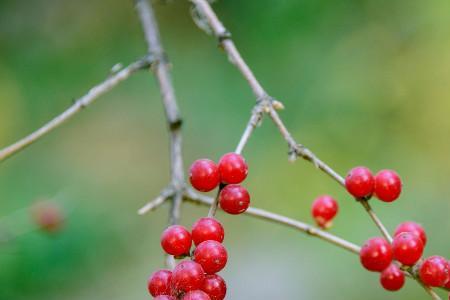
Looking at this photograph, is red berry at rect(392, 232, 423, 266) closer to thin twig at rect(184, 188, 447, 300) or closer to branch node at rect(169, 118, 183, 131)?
thin twig at rect(184, 188, 447, 300)

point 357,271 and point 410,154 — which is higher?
point 410,154

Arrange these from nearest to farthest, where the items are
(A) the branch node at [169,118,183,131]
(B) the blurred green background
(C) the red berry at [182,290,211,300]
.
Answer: (C) the red berry at [182,290,211,300], (A) the branch node at [169,118,183,131], (B) the blurred green background

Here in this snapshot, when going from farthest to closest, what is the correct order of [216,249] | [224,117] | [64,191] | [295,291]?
1. [224,117]
2. [64,191]
3. [295,291]
4. [216,249]

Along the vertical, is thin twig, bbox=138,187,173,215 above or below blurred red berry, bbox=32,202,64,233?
below

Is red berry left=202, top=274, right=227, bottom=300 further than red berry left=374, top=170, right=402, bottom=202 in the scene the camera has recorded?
No

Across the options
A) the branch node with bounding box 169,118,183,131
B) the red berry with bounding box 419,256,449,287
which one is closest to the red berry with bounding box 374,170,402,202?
the red berry with bounding box 419,256,449,287

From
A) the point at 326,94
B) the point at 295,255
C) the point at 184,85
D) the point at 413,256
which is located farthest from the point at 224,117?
the point at 413,256

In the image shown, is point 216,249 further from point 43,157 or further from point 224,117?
point 43,157
